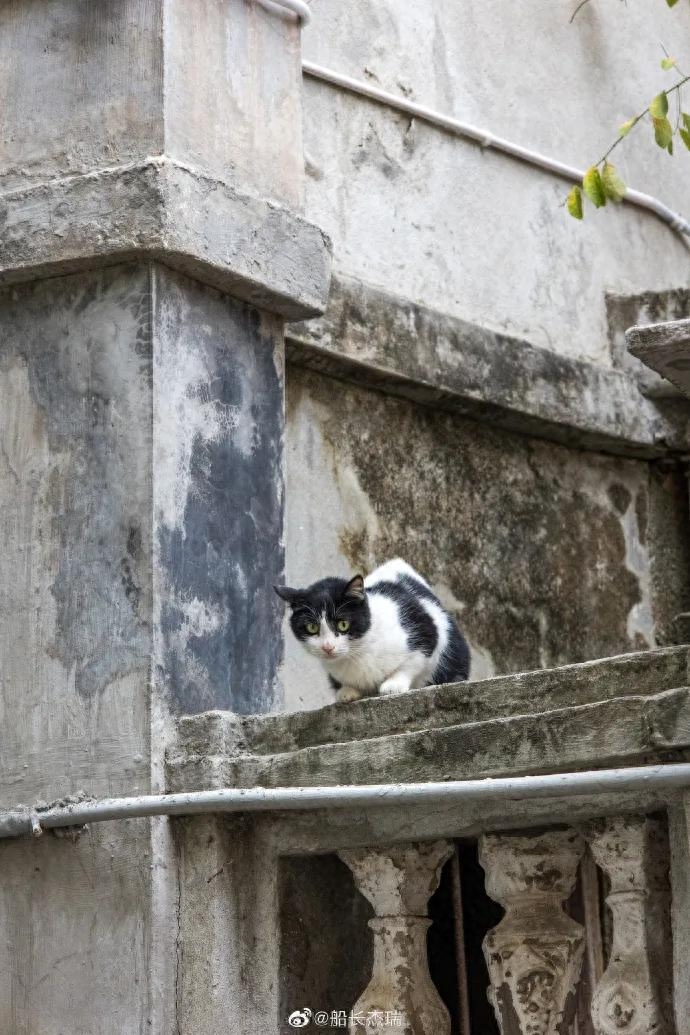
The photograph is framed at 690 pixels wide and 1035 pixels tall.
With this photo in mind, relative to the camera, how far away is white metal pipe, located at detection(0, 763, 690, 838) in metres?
3.43

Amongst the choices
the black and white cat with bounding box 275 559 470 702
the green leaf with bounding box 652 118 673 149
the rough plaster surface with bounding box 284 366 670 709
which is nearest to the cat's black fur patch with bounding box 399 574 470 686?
the black and white cat with bounding box 275 559 470 702

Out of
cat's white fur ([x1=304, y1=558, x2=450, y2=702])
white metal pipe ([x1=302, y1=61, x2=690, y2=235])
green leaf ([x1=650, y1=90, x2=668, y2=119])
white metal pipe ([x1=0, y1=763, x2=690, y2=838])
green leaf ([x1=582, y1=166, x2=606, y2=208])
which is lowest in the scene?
white metal pipe ([x1=0, y1=763, x2=690, y2=838])

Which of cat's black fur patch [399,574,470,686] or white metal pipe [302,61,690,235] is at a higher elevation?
white metal pipe [302,61,690,235]

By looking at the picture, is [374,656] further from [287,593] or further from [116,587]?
[116,587]

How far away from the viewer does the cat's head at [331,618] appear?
4.71 metres

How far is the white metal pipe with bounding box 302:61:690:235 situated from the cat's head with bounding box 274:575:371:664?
1893 millimetres

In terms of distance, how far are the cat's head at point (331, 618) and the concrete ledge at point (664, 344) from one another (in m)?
1.58

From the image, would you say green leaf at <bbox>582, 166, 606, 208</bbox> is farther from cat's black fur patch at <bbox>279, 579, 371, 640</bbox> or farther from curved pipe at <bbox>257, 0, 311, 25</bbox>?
cat's black fur patch at <bbox>279, 579, 371, 640</bbox>

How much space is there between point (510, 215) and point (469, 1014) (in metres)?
3.03

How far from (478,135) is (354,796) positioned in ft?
10.6

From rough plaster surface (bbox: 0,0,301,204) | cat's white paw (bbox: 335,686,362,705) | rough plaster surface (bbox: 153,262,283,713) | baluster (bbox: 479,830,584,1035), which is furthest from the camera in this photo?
cat's white paw (bbox: 335,686,362,705)

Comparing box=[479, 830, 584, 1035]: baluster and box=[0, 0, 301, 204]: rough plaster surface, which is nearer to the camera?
box=[479, 830, 584, 1035]: baluster

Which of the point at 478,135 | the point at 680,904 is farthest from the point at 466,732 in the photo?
the point at 478,135

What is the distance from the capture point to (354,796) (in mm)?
3803
